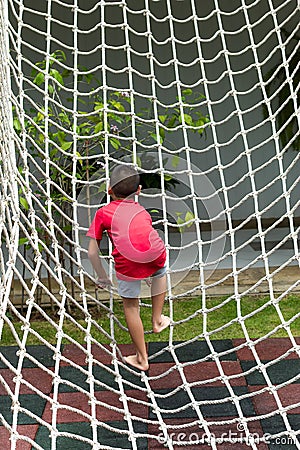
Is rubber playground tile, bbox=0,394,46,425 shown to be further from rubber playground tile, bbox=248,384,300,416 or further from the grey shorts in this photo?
rubber playground tile, bbox=248,384,300,416

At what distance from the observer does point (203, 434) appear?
205 centimetres

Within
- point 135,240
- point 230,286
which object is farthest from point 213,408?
point 230,286

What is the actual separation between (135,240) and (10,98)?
549mm

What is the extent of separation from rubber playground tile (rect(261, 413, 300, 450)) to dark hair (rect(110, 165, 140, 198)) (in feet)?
2.42

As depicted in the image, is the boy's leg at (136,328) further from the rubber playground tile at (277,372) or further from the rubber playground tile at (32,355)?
the rubber playground tile at (32,355)

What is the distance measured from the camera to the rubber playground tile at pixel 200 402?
2184 mm

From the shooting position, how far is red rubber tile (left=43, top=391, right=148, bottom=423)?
7.27 ft

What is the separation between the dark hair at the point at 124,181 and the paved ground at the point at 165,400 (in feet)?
1.55

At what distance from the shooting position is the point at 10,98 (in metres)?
2.34

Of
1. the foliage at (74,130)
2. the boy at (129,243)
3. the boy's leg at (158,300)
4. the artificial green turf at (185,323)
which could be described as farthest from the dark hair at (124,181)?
the artificial green turf at (185,323)

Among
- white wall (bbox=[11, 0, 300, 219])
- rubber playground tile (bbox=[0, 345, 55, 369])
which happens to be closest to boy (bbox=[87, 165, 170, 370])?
rubber playground tile (bbox=[0, 345, 55, 369])

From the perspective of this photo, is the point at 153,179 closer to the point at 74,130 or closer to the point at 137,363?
the point at 74,130

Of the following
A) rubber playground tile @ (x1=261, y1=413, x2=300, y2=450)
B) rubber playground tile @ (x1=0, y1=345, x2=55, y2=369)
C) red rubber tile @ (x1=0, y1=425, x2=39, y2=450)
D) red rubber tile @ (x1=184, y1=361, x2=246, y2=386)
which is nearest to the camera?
rubber playground tile @ (x1=261, y1=413, x2=300, y2=450)

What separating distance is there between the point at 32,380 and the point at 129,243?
1.97ft
